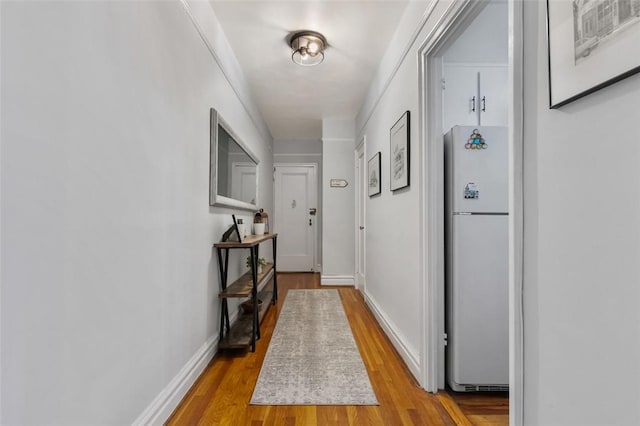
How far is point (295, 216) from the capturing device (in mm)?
5812

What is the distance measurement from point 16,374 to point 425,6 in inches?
94.2

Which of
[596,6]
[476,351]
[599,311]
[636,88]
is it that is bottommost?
[476,351]

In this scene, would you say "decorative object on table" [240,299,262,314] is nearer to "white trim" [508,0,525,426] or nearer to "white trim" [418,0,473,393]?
"white trim" [418,0,473,393]

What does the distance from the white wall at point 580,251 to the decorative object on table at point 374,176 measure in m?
2.15

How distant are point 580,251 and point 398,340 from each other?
1707mm

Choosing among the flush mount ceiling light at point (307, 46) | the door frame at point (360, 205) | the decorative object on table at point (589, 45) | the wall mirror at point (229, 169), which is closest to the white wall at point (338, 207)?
the door frame at point (360, 205)

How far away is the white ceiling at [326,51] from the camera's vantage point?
2.20 meters

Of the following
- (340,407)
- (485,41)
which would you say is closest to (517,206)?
(340,407)

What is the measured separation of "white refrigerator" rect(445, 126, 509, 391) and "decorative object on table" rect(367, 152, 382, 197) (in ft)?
4.35

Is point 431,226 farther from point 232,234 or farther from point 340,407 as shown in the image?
point 232,234

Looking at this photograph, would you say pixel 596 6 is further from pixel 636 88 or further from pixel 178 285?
pixel 178 285

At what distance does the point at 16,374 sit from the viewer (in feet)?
2.58

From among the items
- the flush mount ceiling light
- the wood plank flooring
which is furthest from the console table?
the flush mount ceiling light

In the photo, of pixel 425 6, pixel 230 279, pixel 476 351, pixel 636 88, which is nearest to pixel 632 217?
pixel 636 88
